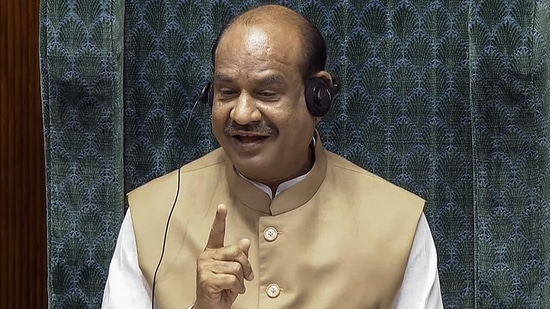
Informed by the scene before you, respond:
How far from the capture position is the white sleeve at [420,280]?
76.9 inches

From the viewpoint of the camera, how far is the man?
74.0 inches

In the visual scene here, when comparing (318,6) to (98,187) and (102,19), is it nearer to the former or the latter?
(102,19)

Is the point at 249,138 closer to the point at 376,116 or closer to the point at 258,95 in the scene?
the point at 258,95

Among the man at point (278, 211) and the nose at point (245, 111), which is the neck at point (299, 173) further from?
the nose at point (245, 111)

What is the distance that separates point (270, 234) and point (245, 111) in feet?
0.91

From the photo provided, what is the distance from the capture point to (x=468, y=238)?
253 centimetres

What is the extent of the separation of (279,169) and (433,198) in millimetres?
722

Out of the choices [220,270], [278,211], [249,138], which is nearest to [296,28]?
[249,138]

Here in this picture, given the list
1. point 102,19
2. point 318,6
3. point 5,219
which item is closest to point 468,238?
point 318,6

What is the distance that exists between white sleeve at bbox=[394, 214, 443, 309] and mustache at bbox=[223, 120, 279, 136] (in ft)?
1.32

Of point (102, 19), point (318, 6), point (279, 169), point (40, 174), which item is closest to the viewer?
point (279, 169)

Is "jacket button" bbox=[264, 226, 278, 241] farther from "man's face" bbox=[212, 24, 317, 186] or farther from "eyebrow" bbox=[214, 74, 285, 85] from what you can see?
"eyebrow" bbox=[214, 74, 285, 85]

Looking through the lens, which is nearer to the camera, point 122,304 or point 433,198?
point 122,304

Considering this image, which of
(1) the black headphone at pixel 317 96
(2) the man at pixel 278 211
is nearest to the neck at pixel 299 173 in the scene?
(2) the man at pixel 278 211
